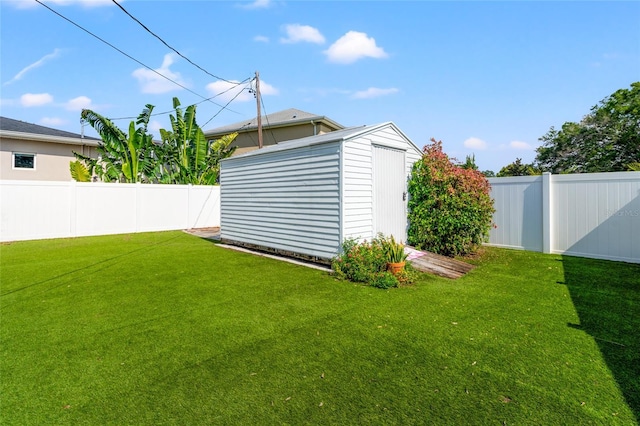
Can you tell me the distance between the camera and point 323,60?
1287cm

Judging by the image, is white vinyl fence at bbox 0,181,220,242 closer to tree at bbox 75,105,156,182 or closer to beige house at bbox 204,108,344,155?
tree at bbox 75,105,156,182

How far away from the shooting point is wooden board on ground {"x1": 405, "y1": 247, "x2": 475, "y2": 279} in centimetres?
637

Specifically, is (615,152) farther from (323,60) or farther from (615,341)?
(615,341)

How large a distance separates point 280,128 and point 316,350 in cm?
1632

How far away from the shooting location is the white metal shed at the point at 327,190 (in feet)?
21.6

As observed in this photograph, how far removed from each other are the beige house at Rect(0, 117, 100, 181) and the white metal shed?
12.7 m

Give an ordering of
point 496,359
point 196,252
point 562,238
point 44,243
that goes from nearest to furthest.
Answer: point 496,359 → point 562,238 → point 196,252 → point 44,243

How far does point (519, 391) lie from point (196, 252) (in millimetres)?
8087

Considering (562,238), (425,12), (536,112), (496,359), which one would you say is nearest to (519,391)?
(496,359)

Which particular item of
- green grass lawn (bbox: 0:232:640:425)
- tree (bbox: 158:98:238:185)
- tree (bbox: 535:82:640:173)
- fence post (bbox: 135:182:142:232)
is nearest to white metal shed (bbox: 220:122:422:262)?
green grass lawn (bbox: 0:232:640:425)

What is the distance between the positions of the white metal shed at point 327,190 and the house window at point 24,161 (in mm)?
13198

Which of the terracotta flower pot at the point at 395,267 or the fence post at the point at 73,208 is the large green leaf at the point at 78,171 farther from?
the terracotta flower pot at the point at 395,267

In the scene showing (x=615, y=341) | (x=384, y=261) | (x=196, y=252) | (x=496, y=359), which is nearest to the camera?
(x=496, y=359)

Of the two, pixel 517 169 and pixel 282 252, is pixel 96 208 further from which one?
pixel 517 169
